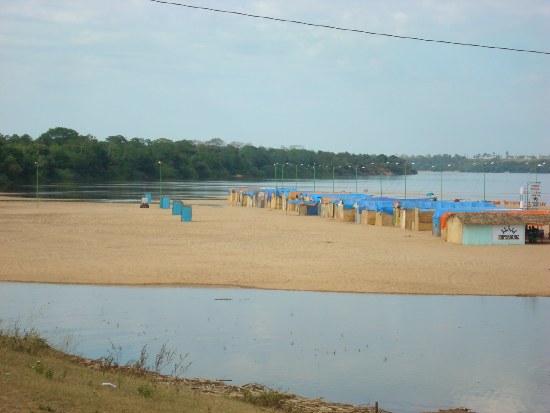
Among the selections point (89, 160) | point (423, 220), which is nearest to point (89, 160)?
point (89, 160)

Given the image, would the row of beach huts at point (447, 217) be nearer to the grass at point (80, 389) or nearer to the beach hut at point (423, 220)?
the beach hut at point (423, 220)

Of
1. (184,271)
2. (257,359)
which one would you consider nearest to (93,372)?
(257,359)

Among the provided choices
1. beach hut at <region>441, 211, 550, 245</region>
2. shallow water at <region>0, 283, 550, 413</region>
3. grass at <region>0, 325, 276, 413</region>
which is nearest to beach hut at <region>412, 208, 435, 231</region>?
beach hut at <region>441, 211, 550, 245</region>

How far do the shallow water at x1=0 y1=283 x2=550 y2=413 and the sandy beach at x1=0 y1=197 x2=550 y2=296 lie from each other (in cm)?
157

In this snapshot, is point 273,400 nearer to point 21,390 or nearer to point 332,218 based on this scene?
point 21,390

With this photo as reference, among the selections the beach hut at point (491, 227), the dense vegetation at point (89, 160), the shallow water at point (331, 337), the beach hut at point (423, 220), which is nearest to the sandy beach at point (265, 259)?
the beach hut at point (491, 227)

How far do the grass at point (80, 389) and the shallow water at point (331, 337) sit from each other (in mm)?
2104

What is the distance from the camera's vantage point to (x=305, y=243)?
34406 mm

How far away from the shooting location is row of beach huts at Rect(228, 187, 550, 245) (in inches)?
1352

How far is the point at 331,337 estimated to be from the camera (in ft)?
55.4

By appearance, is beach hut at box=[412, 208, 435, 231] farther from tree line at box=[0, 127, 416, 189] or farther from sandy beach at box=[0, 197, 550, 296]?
tree line at box=[0, 127, 416, 189]

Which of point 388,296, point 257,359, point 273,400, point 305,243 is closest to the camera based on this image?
point 273,400

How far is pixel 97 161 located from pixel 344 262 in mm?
134885

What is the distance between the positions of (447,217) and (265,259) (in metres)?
11.8
